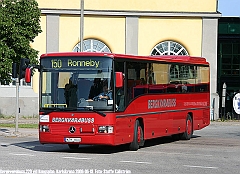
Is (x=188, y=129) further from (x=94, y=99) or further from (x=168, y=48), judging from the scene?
(x=168, y=48)

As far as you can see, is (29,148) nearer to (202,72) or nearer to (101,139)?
(101,139)

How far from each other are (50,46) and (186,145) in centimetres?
2340

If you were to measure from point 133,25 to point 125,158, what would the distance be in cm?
2836

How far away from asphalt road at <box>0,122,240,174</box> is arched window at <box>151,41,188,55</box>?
71.5ft

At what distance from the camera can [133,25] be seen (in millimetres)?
45000

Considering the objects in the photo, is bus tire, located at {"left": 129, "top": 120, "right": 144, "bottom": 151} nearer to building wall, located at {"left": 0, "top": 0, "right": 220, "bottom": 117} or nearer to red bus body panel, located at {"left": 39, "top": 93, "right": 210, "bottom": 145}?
red bus body panel, located at {"left": 39, "top": 93, "right": 210, "bottom": 145}

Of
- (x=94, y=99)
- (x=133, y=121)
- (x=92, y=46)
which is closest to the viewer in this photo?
(x=94, y=99)

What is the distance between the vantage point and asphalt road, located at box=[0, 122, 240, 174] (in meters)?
14.5

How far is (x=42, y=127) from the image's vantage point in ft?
62.1

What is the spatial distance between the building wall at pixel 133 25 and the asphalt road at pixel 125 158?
21935 millimetres

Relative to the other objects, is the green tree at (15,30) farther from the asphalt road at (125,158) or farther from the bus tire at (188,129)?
the bus tire at (188,129)

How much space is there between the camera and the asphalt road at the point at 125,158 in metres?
14.5

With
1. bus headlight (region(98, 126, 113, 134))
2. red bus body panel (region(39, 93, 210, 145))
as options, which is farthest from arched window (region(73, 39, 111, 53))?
bus headlight (region(98, 126, 113, 134))

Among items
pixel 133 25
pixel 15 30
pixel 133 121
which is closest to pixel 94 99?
pixel 133 121
